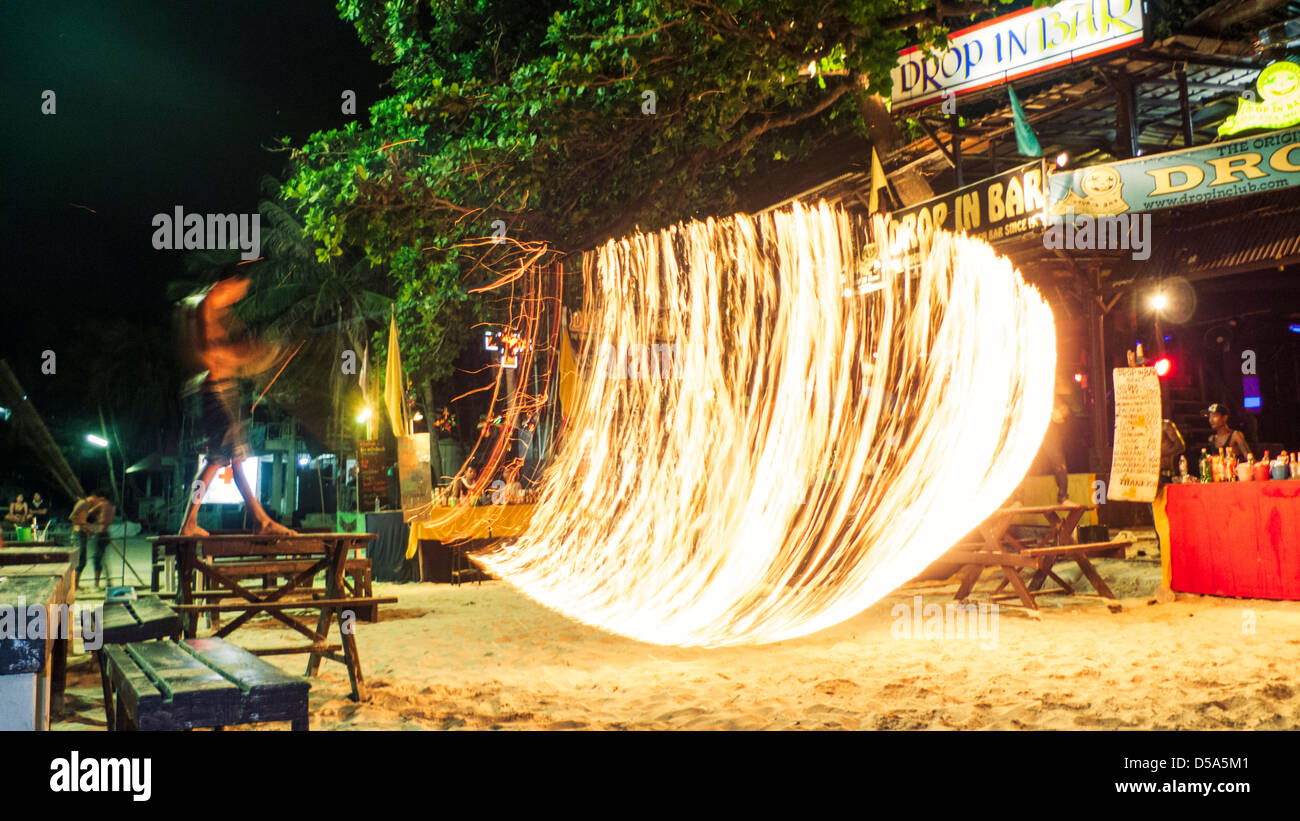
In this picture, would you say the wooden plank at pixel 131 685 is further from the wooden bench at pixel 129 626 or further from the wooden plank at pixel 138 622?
the wooden plank at pixel 138 622

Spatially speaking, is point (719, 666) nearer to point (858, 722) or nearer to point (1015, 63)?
point (858, 722)

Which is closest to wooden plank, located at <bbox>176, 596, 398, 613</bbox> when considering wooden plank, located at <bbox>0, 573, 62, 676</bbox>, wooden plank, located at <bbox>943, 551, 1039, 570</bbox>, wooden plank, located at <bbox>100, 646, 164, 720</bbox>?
wooden plank, located at <bbox>100, 646, 164, 720</bbox>

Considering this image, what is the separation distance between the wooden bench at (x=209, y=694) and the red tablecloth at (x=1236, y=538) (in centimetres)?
814

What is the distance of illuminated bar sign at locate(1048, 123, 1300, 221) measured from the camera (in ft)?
31.7

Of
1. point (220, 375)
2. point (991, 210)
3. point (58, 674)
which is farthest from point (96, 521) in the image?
point (991, 210)

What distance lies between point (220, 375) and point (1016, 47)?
939 cm

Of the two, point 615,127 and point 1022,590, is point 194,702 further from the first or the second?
point 615,127

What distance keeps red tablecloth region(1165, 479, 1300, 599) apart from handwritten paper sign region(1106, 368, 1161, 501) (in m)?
0.46

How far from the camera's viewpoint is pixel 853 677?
18.3ft

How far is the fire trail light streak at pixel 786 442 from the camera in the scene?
9695 millimetres

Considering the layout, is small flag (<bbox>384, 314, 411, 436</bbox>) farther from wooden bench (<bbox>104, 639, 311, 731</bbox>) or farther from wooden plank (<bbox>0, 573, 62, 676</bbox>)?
wooden plank (<bbox>0, 573, 62, 676</bbox>)

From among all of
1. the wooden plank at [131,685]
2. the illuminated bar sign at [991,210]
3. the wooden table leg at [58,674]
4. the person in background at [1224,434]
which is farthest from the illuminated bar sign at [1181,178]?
the wooden table leg at [58,674]
